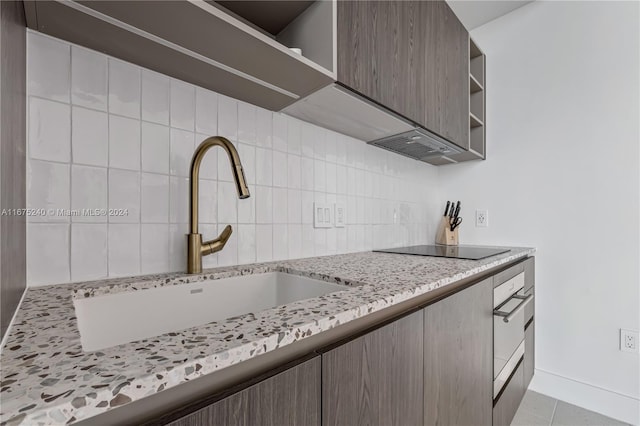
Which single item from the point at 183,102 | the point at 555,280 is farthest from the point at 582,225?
the point at 183,102

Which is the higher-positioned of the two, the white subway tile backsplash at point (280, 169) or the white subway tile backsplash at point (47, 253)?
the white subway tile backsplash at point (280, 169)

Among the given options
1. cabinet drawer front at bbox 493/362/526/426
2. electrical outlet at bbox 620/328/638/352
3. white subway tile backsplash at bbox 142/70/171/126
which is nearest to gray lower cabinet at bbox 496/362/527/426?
cabinet drawer front at bbox 493/362/526/426

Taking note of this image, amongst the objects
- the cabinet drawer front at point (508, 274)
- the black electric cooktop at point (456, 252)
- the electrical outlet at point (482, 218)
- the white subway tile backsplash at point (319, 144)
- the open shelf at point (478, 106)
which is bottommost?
the cabinet drawer front at point (508, 274)

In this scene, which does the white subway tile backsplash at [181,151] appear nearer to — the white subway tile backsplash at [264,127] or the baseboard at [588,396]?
the white subway tile backsplash at [264,127]

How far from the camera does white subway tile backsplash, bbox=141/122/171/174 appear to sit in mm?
845

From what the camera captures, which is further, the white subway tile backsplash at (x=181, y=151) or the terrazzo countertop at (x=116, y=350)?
the white subway tile backsplash at (x=181, y=151)

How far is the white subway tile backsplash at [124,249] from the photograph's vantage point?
782 millimetres

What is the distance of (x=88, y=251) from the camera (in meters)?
0.75

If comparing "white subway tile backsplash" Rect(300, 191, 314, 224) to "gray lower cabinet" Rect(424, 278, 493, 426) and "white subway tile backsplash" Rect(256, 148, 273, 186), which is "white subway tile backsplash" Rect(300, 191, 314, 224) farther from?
"gray lower cabinet" Rect(424, 278, 493, 426)

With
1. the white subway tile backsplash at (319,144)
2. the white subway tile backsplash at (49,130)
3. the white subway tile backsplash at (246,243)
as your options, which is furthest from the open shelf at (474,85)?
the white subway tile backsplash at (49,130)

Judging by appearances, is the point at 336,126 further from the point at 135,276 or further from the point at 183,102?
the point at 135,276

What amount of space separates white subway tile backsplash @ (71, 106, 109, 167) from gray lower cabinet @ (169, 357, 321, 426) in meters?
0.69

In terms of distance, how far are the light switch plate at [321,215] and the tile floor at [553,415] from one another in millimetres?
1393

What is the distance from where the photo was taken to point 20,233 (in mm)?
585
